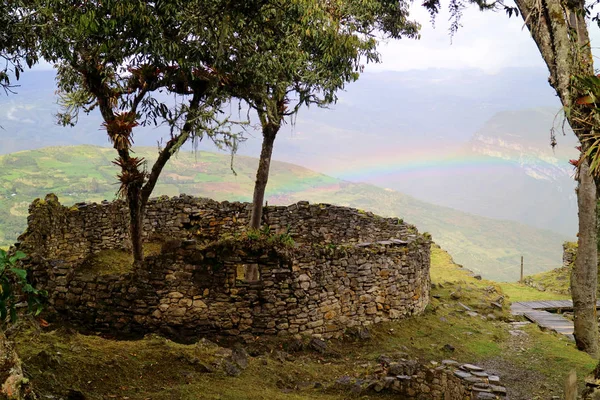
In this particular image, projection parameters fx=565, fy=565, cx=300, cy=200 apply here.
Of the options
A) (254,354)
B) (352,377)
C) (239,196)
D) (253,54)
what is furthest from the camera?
(239,196)

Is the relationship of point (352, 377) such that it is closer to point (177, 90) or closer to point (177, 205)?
point (177, 90)

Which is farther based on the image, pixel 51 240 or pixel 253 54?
pixel 51 240

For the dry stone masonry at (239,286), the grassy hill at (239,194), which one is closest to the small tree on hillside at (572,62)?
the dry stone masonry at (239,286)

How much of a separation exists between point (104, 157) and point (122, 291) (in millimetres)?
91410

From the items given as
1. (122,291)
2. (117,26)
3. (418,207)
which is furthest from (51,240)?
(418,207)

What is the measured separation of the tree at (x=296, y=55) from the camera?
13602mm

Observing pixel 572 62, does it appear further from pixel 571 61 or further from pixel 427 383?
pixel 427 383

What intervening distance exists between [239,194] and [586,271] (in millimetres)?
78098

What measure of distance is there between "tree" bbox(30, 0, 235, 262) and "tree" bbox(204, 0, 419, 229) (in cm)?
117

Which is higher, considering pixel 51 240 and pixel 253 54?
pixel 253 54

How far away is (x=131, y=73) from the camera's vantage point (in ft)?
44.5

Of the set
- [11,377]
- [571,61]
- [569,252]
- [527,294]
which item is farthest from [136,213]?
[569,252]

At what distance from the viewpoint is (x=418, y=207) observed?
119 metres

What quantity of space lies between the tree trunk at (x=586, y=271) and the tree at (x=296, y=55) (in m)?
7.05
